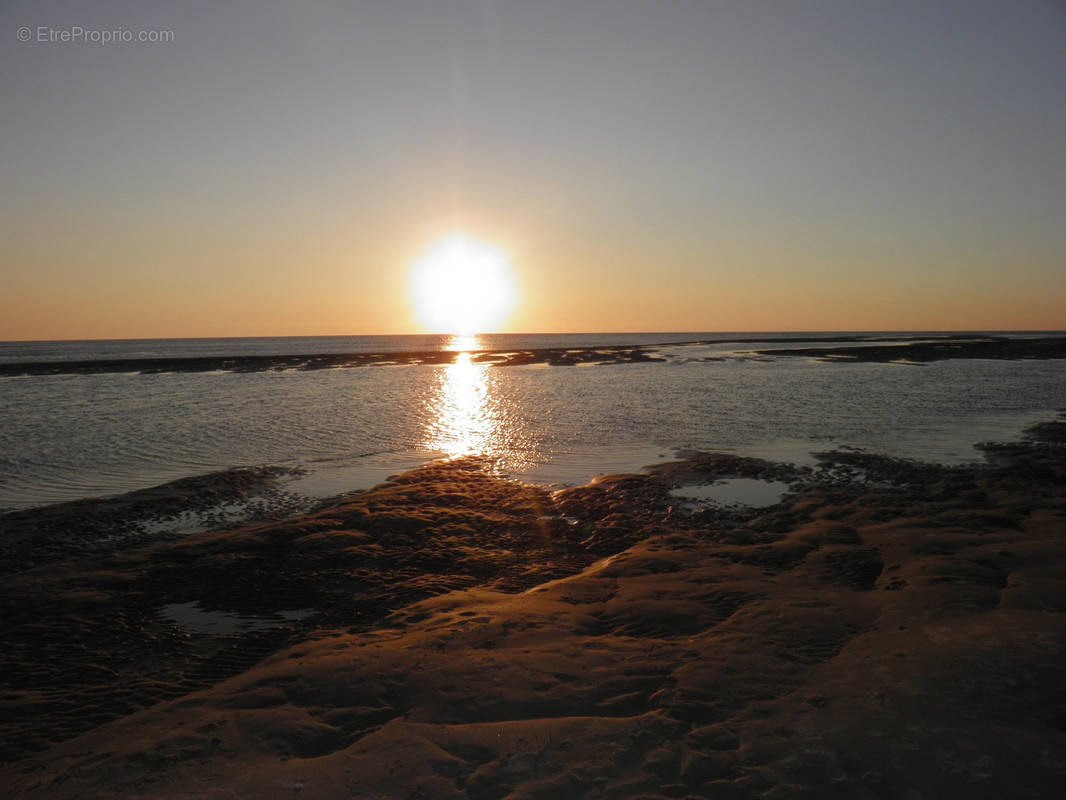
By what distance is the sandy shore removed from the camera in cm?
520

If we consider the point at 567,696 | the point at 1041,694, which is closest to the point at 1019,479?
the point at 1041,694

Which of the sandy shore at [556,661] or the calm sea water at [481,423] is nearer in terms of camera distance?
the sandy shore at [556,661]

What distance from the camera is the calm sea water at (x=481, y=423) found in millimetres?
19391

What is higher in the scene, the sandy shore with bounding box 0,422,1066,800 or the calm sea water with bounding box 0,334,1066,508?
the calm sea water with bounding box 0,334,1066,508

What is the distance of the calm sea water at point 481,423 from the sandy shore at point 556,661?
623cm

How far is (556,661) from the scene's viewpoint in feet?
23.2

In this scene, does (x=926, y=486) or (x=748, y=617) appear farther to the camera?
(x=926, y=486)

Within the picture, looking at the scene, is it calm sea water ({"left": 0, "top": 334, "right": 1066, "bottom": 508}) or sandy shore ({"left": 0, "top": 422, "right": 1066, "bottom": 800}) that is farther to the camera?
calm sea water ({"left": 0, "top": 334, "right": 1066, "bottom": 508})

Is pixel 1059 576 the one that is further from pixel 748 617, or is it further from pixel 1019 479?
pixel 1019 479

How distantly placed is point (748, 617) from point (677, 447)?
45.5 feet

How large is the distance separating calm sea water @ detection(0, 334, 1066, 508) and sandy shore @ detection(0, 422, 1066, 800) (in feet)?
20.5

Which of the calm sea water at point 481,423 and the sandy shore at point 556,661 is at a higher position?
the calm sea water at point 481,423

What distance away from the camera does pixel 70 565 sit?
10883 millimetres

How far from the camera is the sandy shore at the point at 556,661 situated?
5.20 metres
